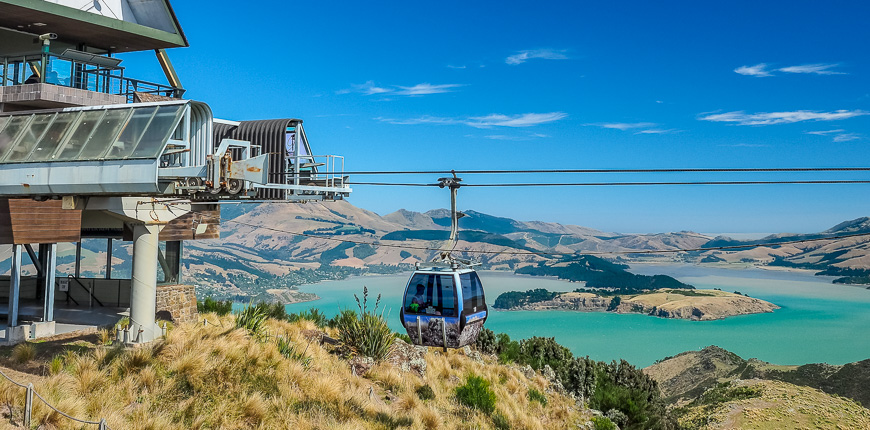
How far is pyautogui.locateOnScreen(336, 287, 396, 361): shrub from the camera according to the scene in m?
20.9

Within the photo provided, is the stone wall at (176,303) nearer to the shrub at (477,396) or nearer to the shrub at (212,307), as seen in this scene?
the shrub at (212,307)

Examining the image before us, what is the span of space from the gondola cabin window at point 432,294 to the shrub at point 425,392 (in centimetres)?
324

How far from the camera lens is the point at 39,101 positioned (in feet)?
65.9

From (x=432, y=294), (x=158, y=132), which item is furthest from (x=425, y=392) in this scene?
(x=158, y=132)

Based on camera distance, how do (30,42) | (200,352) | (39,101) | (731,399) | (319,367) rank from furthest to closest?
(731,399), (30,42), (39,101), (319,367), (200,352)

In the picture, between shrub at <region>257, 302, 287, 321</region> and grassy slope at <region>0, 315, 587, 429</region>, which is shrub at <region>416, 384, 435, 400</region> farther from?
shrub at <region>257, 302, 287, 321</region>

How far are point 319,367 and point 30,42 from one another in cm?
1768

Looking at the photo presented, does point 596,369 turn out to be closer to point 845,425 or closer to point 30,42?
point 845,425

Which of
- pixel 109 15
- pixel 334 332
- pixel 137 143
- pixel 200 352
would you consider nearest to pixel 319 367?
pixel 200 352

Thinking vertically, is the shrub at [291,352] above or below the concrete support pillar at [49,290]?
below

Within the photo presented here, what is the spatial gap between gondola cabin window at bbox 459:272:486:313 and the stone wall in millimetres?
12755

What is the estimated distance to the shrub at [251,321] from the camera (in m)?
19.8

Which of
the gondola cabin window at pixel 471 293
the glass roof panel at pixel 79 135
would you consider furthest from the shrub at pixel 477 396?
the glass roof panel at pixel 79 135

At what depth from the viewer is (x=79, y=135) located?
46.6 ft
